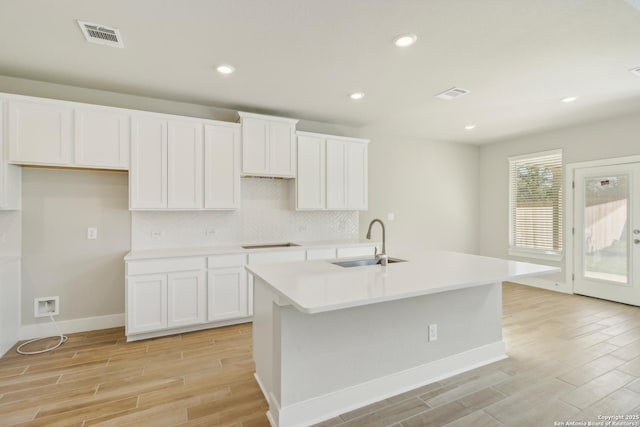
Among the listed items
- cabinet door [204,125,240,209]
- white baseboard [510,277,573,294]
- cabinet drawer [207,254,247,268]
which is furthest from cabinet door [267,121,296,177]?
white baseboard [510,277,573,294]

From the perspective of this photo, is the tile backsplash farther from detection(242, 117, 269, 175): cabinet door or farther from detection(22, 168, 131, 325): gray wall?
detection(242, 117, 269, 175): cabinet door

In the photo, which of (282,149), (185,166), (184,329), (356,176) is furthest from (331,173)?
(184,329)

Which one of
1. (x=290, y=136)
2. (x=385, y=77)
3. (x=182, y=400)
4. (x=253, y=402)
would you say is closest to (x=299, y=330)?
(x=253, y=402)

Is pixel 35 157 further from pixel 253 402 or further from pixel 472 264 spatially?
pixel 472 264

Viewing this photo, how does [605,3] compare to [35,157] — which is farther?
[35,157]

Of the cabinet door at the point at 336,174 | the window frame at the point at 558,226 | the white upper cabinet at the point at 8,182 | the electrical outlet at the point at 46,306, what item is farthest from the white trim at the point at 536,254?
the white upper cabinet at the point at 8,182

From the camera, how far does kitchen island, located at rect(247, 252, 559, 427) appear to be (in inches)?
71.1

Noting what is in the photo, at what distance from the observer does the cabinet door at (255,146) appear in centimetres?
371

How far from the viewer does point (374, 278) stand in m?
1.96

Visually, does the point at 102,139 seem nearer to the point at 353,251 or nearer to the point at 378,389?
the point at 353,251

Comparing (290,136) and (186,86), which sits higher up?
(186,86)

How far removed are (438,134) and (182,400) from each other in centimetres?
517

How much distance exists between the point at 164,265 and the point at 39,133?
1.67 meters

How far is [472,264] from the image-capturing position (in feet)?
7.91
